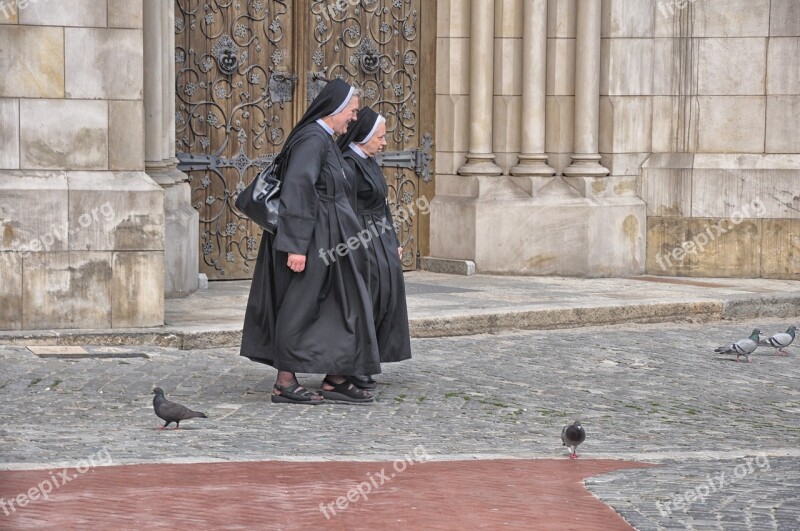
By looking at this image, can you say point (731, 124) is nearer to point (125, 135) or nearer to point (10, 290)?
point (125, 135)

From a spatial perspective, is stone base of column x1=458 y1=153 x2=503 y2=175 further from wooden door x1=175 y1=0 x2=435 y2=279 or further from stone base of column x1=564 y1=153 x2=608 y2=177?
stone base of column x1=564 y1=153 x2=608 y2=177

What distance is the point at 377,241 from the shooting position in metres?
8.79

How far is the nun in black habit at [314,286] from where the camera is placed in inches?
328

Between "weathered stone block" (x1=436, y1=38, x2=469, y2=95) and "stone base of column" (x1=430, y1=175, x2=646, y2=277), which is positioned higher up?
"weathered stone block" (x1=436, y1=38, x2=469, y2=95)

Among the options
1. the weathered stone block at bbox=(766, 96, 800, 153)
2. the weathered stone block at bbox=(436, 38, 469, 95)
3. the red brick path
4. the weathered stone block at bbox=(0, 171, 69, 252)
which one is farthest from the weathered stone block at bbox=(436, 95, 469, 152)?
the red brick path

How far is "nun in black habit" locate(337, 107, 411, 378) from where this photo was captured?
Result: 8.72m

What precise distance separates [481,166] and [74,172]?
4975 mm

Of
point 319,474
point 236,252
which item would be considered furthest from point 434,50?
point 319,474

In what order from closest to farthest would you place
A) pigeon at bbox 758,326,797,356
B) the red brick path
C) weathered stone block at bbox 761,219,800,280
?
the red brick path < pigeon at bbox 758,326,797,356 < weathered stone block at bbox 761,219,800,280

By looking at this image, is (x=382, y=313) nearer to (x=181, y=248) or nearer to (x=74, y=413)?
(x=74, y=413)

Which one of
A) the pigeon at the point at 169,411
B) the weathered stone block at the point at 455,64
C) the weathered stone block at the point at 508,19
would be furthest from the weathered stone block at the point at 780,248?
the pigeon at the point at 169,411

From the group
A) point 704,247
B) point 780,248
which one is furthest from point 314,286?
point 780,248

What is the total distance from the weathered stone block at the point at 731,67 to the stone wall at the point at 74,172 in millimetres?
6193

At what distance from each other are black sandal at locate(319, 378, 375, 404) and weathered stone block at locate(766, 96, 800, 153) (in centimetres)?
704
